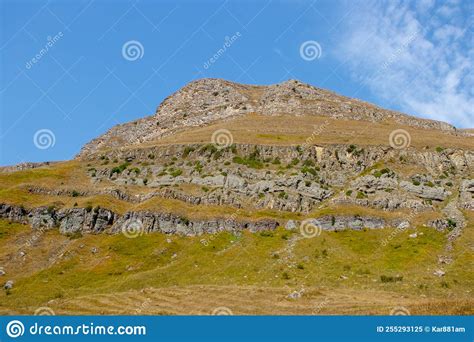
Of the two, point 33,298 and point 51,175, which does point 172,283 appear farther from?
point 51,175

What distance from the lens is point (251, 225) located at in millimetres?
65375

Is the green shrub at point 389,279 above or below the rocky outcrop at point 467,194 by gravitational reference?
below

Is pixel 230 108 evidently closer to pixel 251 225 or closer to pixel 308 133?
pixel 308 133

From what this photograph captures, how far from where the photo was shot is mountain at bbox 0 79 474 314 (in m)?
42.8

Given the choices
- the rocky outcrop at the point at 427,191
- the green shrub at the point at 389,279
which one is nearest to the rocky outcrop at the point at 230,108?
the rocky outcrop at the point at 427,191

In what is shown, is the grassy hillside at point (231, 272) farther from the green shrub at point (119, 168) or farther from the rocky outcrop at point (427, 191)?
the green shrub at point (119, 168)

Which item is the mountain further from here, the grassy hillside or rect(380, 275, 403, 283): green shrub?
the grassy hillside

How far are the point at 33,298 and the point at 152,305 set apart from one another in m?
15.1

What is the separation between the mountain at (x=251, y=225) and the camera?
4281 centimetres

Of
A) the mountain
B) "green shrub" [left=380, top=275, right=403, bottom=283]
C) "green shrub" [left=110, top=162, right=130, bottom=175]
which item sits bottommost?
"green shrub" [left=380, top=275, right=403, bottom=283]

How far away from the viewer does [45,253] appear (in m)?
58.7

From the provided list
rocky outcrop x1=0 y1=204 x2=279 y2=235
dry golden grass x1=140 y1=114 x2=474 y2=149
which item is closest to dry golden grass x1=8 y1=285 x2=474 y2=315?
rocky outcrop x1=0 y1=204 x2=279 y2=235

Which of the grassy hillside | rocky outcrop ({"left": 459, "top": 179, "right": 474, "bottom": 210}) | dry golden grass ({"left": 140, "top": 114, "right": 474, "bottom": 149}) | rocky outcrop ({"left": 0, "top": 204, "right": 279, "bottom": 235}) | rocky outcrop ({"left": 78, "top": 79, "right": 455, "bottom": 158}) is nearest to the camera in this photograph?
the grassy hillside

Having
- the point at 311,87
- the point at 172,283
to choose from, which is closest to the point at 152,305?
the point at 172,283
